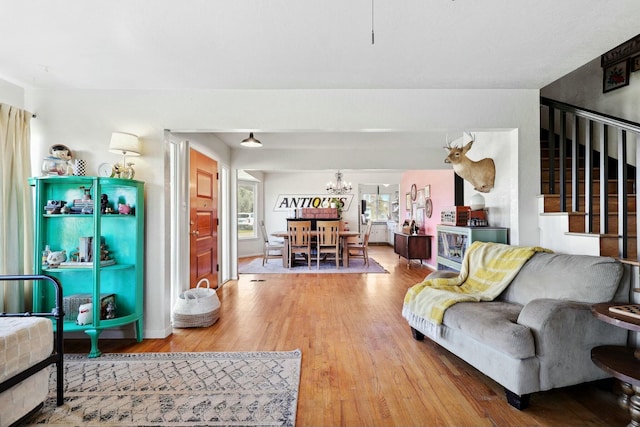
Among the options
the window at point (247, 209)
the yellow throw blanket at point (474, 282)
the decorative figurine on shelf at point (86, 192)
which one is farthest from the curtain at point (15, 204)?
the window at point (247, 209)

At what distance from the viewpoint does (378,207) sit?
987 centimetres

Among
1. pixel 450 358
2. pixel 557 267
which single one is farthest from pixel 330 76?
pixel 450 358

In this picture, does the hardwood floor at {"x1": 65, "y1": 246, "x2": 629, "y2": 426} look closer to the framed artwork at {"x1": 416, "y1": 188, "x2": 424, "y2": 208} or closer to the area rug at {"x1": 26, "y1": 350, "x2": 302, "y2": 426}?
the area rug at {"x1": 26, "y1": 350, "x2": 302, "y2": 426}

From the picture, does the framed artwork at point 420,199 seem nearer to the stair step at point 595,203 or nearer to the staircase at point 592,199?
the staircase at point 592,199

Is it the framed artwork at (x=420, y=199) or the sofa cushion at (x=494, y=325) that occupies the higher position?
the framed artwork at (x=420, y=199)

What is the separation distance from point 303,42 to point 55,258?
255 cm

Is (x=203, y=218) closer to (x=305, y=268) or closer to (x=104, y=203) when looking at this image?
(x=104, y=203)

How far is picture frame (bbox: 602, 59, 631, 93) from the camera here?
297 cm

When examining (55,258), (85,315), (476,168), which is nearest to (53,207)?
(55,258)

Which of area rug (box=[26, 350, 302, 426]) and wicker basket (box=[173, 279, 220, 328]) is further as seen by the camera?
wicker basket (box=[173, 279, 220, 328])

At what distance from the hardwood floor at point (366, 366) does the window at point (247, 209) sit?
4025 millimetres

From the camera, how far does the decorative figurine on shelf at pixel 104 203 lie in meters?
2.48

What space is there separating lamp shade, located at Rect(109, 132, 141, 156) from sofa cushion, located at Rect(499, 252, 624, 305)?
10.7 ft

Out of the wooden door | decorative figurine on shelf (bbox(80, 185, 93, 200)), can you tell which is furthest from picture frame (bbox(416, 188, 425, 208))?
decorative figurine on shelf (bbox(80, 185, 93, 200))
